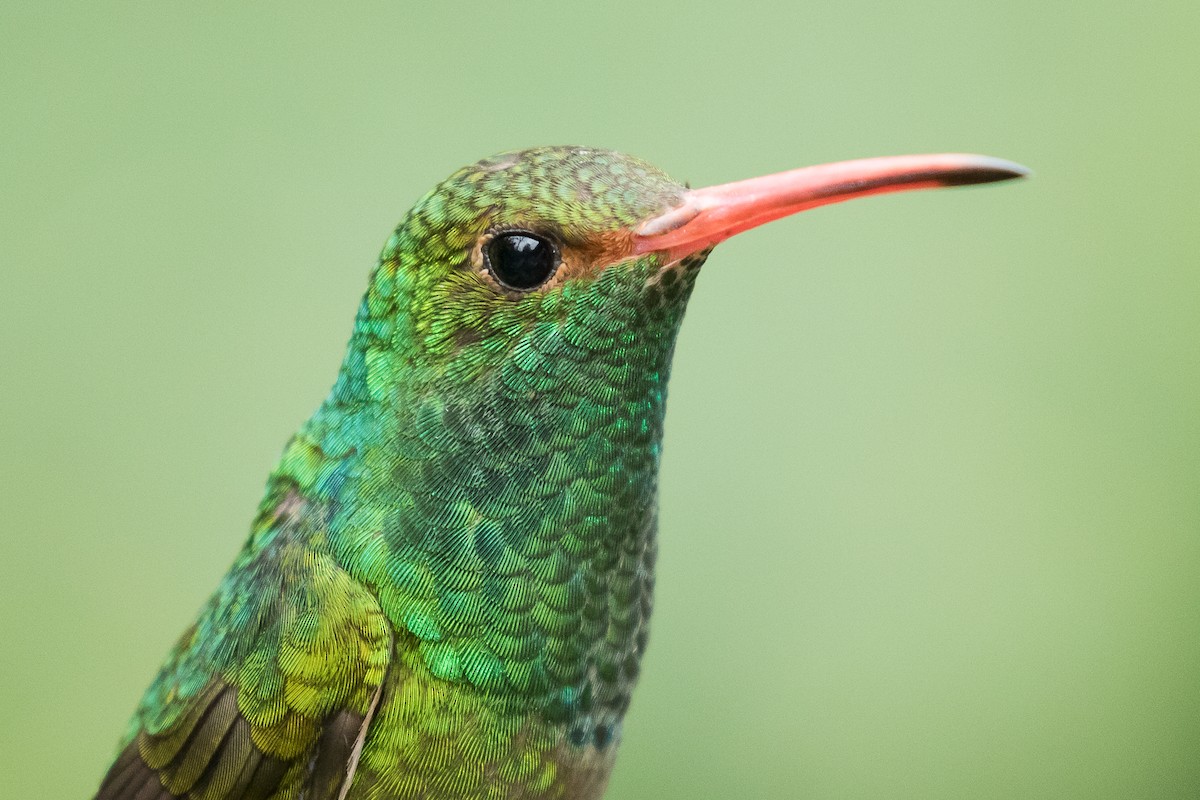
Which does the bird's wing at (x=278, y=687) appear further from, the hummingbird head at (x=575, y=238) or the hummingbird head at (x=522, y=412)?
the hummingbird head at (x=575, y=238)

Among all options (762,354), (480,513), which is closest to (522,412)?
(480,513)

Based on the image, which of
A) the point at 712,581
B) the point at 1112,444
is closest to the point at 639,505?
the point at 712,581

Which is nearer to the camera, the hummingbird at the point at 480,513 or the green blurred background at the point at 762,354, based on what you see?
the hummingbird at the point at 480,513

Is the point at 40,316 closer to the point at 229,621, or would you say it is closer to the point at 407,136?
the point at 407,136

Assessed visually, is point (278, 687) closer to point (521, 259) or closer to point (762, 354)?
point (521, 259)

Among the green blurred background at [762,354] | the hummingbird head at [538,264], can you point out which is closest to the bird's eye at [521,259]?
the hummingbird head at [538,264]

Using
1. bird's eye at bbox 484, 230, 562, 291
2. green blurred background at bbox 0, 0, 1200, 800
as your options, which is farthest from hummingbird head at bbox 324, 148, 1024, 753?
green blurred background at bbox 0, 0, 1200, 800

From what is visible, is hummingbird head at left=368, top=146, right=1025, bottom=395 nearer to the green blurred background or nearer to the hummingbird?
the hummingbird
